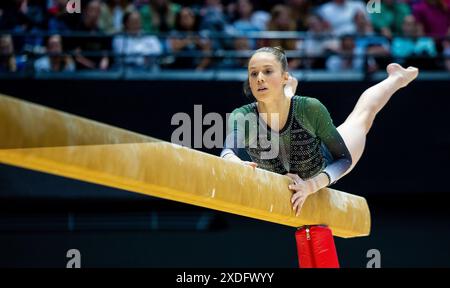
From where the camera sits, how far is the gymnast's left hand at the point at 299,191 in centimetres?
271

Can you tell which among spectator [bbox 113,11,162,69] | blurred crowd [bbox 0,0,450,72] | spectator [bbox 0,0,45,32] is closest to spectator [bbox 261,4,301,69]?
blurred crowd [bbox 0,0,450,72]

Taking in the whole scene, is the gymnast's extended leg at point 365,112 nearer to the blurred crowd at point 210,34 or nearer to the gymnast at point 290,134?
the gymnast at point 290,134

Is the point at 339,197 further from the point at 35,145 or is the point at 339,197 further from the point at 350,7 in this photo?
the point at 350,7

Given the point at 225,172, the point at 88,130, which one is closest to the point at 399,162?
the point at 225,172

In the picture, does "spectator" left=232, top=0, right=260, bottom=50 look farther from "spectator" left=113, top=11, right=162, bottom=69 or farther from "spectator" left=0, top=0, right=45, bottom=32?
"spectator" left=0, top=0, right=45, bottom=32

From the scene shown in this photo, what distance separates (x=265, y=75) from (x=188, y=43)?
2.84 m

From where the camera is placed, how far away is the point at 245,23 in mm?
5941

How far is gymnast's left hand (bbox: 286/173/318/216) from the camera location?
2.71 meters

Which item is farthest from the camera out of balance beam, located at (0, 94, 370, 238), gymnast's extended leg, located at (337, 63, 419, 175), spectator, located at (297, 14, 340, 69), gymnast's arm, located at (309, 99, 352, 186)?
spectator, located at (297, 14, 340, 69)

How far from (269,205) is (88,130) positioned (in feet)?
2.80

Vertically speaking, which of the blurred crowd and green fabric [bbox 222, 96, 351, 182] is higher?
the blurred crowd

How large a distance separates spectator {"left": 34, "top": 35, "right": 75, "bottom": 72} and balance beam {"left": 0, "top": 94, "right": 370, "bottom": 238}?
2.84m
